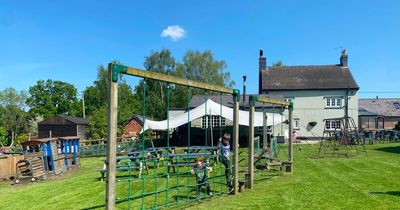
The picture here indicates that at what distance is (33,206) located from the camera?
9234 mm

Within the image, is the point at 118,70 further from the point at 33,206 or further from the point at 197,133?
the point at 197,133

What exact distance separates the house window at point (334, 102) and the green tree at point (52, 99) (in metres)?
57.0

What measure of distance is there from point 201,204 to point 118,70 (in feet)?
12.1

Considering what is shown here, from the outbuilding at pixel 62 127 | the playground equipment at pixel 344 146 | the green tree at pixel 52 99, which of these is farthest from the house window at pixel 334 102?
the green tree at pixel 52 99

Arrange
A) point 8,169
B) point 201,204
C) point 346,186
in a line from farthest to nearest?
point 8,169 < point 346,186 < point 201,204

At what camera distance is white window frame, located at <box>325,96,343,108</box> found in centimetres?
3928

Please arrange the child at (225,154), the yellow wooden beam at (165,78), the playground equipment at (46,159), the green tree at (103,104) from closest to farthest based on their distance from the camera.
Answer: the yellow wooden beam at (165,78), the child at (225,154), the playground equipment at (46,159), the green tree at (103,104)

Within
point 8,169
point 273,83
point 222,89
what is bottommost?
point 8,169

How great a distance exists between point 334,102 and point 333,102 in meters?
0.10

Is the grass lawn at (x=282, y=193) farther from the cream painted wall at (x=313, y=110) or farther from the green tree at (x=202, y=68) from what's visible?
the green tree at (x=202, y=68)

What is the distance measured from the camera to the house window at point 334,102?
39.3 meters

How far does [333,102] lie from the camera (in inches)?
1556

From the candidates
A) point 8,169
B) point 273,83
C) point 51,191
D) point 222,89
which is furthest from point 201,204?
point 273,83

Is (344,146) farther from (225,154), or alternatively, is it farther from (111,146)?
(111,146)
